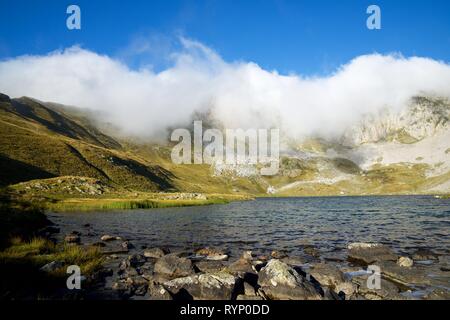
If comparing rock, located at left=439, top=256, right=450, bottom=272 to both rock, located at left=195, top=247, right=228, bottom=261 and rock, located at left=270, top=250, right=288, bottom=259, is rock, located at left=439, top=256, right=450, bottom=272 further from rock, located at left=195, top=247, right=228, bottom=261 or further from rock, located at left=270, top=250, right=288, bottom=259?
rock, located at left=195, top=247, right=228, bottom=261

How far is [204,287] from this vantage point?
17.7m

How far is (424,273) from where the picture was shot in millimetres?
22953

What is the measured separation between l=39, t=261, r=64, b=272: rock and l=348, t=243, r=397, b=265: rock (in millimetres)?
23371

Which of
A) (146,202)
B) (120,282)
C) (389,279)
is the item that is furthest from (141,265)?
(146,202)

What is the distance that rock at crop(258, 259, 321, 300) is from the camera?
17.6 m

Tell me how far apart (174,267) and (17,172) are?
560 feet

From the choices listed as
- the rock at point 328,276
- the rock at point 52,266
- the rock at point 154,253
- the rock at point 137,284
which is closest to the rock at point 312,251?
the rock at point 328,276

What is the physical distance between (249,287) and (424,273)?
550 inches

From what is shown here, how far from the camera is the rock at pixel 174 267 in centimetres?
2261

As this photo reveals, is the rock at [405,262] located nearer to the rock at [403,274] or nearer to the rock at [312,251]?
the rock at [403,274]

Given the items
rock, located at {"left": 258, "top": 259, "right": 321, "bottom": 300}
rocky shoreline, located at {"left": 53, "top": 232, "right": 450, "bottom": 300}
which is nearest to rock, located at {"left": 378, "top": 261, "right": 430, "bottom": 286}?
rocky shoreline, located at {"left": 53, "top": 232, "right": 450, "bottom": 300}
